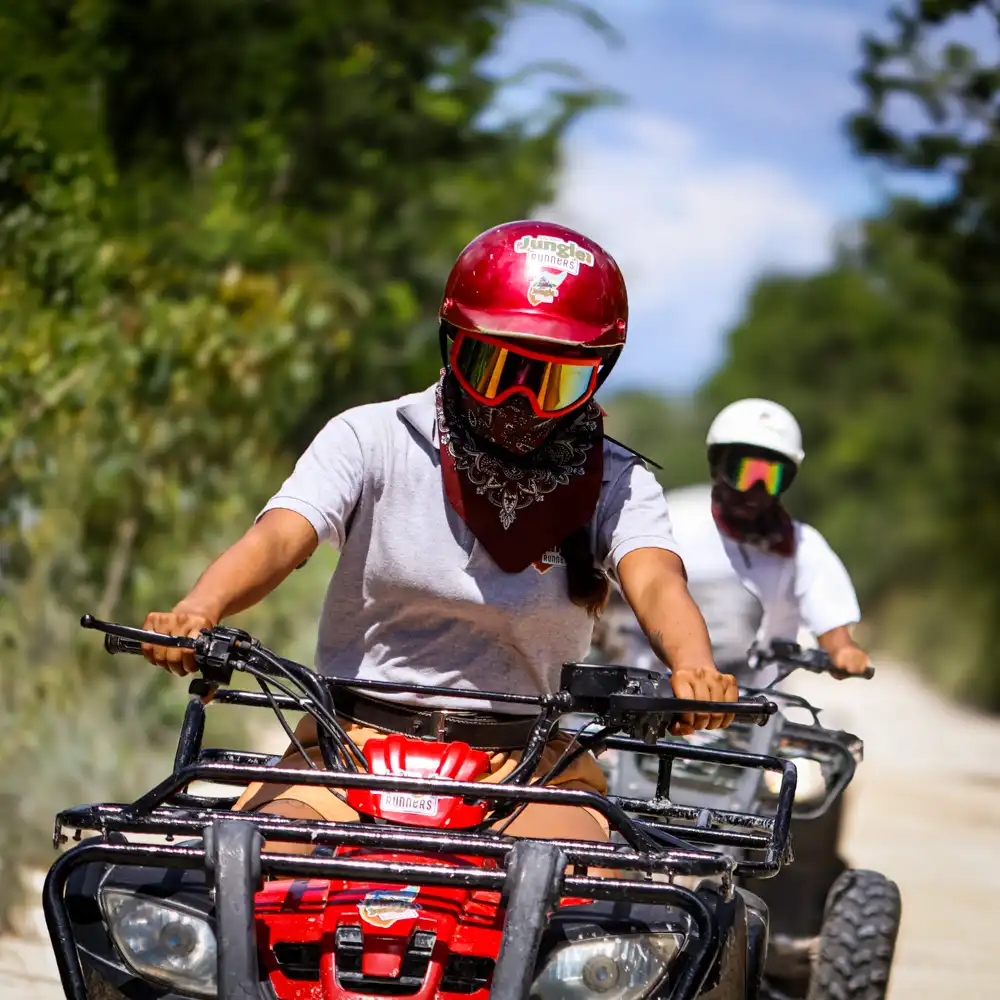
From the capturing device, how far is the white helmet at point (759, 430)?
7.36 metres

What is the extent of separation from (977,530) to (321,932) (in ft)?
85.1

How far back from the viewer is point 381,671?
14.7 ft

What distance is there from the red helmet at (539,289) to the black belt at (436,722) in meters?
0.92

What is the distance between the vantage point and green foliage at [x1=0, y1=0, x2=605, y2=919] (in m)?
8.59

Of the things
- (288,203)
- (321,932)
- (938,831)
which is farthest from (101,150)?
(938,831)

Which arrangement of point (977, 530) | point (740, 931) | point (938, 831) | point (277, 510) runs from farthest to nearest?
point (977, 530) → point (938, 831) → point (277, 510) → point (740, 931)

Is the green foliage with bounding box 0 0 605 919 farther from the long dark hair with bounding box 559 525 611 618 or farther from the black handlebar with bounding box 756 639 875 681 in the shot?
the long dark hair with bounding box 559 525 611 618

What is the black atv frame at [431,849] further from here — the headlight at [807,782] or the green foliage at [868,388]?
the green foliage at [868,388]

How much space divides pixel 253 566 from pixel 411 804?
27.7 inches

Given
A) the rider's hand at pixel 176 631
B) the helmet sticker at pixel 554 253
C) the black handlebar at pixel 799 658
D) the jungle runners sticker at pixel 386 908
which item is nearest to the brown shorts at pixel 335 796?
the rider's hand at pixel 176 631

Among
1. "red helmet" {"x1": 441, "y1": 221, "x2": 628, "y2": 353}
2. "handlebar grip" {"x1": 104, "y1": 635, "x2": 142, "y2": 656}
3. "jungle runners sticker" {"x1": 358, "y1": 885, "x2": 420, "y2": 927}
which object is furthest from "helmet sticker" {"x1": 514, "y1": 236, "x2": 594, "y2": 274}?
"jungle runners sticker" {"x1": 358, "y1": 885, "x2": 420, "y2": 927}

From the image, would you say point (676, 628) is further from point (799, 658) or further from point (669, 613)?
point (799, 658)

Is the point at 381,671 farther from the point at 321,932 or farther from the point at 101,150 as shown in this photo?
the point at 101,150

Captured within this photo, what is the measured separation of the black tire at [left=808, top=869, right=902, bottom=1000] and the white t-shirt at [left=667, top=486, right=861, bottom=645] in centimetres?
134
